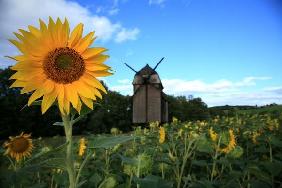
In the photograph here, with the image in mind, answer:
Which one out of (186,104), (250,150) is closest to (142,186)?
(250,150)

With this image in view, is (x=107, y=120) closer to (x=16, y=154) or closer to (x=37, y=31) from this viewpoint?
(x=16, y=154)

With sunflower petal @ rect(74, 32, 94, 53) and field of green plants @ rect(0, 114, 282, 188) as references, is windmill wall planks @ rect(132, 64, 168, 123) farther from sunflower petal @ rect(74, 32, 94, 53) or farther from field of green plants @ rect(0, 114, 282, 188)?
sunflower petal @ rect(74, 32, 94, 53)

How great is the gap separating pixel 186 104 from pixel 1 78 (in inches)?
233

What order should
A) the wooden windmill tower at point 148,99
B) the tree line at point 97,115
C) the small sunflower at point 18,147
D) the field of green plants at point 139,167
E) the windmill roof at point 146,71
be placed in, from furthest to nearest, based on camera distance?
1. the windmill roof at point 146,71
2. the wooden windmill tower at point 148,99
3. the tree line at point 97,115
4. the small sunflower at point 18,147
5. the field of green plants at point 139,167

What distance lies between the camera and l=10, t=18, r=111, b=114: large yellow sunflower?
3.15 feet

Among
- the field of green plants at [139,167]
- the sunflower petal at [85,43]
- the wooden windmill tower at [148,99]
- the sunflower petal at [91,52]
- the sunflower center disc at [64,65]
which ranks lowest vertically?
the field of green plants at [139,167]

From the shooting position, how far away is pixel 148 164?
1.49m

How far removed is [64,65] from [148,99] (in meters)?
8.42

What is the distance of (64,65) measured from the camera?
0.99m

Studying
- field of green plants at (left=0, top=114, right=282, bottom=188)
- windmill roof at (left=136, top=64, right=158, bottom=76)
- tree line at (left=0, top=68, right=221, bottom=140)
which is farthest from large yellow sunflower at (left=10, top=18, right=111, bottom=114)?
windmill roof at (left=136, top=64, right=158, bottom=76)

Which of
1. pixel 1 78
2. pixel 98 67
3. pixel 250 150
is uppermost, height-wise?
pixel 1 78

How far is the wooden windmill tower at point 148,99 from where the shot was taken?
910 cm

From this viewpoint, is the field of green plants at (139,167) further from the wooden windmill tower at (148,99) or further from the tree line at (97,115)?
the wooden windmill tower at (148,99)

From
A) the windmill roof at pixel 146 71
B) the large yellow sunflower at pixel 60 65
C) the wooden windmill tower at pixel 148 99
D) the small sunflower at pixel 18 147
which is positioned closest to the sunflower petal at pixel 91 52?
the large yellow sunflower at pixel 60 65
